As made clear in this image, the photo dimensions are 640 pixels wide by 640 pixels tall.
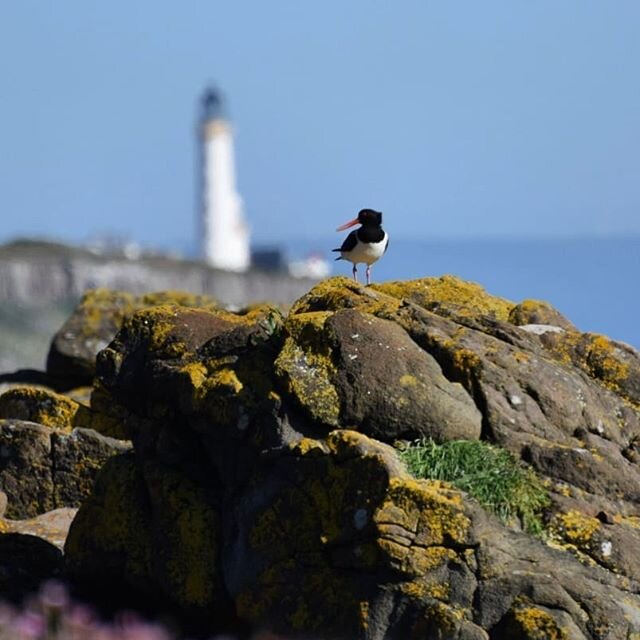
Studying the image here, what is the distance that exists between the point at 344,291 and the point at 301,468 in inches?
95.8

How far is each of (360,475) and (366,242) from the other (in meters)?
5.78

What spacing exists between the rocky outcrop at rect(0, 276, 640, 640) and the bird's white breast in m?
2.70

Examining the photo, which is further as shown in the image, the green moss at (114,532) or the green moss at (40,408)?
the green moss at (40,408)

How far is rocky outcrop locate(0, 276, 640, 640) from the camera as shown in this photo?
1116 cm

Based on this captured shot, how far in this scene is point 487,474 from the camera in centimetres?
1171

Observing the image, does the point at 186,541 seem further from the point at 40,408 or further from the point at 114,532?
the point at 40,408

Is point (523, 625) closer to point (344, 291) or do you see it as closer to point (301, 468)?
point (301, 468)

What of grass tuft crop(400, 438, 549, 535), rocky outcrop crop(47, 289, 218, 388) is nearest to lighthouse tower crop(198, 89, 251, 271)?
rocky outcrop crop(47, 289, 218, 388)

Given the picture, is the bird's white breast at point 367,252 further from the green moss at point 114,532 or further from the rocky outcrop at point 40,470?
the green moss at point 114,532

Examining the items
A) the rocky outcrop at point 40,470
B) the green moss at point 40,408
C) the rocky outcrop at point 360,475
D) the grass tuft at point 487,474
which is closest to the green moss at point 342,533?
the rocky outcrop at point 360,475

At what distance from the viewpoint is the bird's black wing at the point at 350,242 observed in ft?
56.3

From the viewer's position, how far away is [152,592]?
42.4 feet

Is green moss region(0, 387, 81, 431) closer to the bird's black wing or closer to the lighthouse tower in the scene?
the bird's black wing

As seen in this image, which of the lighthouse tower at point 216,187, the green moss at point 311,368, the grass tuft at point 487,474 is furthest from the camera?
the lighthouse tower at point 216,187
